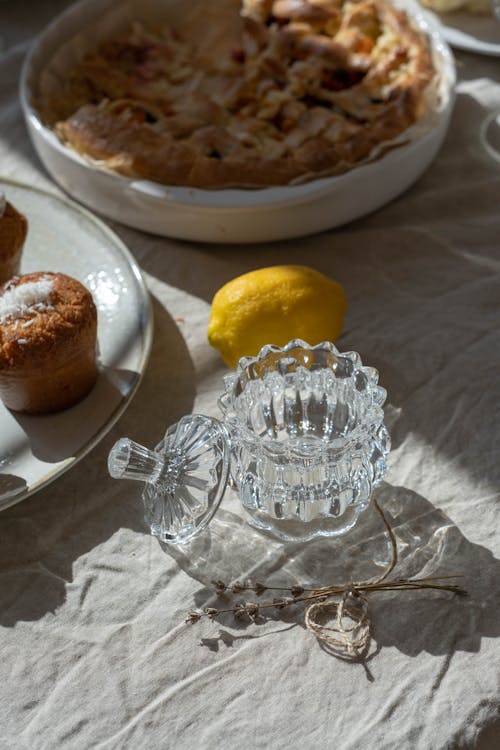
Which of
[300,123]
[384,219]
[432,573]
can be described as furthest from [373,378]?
[300,123]

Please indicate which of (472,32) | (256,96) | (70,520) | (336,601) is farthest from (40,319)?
(472,32)

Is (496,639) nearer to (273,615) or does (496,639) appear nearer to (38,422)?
(273,615)

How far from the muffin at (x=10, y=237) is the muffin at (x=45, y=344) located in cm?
12

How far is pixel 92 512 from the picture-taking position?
3.25 ft

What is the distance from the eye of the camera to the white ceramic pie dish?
1261 millimetres

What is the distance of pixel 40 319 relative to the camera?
1.02m

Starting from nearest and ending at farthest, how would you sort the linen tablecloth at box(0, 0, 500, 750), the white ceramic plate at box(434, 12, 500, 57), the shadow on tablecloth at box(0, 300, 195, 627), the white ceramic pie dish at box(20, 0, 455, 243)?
1. the linen tablecloth at box(0, 0, 500, 750)
2. the shadow on tablecloth at box(0, 300, 195, 627)
3. the white ceramic pie dish at box(20, 0, 455, 243)
4. the white ceramic plate at box(434, 12, 500, 57)

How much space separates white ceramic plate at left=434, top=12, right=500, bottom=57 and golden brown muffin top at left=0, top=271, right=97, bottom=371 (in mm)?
1017

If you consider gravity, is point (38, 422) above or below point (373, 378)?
below

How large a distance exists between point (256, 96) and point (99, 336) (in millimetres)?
587

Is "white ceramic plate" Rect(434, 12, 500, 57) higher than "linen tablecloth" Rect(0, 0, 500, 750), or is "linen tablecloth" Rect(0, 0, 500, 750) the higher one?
"white ceramic plate" Rect(434, 12, 500, 57)

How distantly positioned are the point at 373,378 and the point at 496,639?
0.97 ft

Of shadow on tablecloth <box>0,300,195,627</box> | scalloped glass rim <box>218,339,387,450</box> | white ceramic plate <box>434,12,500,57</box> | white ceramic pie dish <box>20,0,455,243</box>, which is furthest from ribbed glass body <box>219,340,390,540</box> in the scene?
white ceramic plate <box>434,12,500,57</box>

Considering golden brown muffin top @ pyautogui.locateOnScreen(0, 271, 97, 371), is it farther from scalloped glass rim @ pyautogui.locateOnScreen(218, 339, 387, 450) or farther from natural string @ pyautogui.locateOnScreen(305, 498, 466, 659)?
natural string @ pyautogui.locateOnScreen(305, 498, 466, 659)
